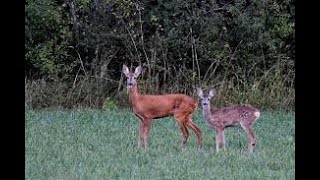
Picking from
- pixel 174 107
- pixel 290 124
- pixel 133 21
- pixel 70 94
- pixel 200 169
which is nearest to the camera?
pixel 200 169

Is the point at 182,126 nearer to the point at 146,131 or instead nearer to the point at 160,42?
the point at 146,131

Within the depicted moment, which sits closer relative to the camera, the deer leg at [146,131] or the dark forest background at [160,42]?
the deer leg at [146,131]

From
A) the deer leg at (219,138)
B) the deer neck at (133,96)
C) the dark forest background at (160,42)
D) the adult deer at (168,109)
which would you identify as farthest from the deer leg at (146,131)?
the dark forest background at (160,42)

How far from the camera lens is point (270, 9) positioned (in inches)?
647

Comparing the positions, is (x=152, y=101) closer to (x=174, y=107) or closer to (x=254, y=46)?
(x=174, y=107)

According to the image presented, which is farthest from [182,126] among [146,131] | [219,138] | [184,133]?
[219,138]

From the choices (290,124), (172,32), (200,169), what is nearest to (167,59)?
(172,32)

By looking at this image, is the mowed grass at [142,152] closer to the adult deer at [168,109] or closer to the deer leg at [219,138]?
the deer leg at [219,138]

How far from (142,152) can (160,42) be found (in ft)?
25.0

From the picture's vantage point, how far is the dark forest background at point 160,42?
16.0 metres

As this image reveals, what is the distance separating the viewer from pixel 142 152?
8773mm

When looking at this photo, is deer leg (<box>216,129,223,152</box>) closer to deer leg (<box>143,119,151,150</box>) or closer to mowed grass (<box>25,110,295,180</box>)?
mowed grass (<box>25,110,295,180</box>)

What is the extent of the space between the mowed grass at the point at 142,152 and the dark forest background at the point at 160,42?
3.68m
